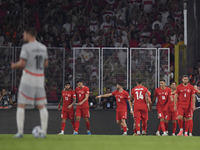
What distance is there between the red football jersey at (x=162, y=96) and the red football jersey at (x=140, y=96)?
27.7 inches

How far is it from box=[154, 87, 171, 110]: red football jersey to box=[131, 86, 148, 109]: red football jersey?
A: 704mm

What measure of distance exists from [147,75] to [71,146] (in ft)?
27.4

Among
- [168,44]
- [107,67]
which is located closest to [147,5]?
[168,44]

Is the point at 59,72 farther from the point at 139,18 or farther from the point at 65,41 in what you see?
the point at 139,18

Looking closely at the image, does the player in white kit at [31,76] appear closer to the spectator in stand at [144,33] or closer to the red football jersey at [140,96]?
the red football jersey at [140,96]

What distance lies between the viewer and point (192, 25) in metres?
16.0

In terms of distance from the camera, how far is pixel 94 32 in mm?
17125

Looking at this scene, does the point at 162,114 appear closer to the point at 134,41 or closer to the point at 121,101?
the point at 121,101

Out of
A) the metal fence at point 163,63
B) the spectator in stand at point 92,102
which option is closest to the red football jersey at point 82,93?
the spectator in stand at point 92,102

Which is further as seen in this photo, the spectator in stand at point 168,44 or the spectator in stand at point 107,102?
the spectator in stand at point 168,44

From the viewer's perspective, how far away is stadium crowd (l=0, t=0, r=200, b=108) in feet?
46.0

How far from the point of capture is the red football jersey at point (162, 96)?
44.2 ft

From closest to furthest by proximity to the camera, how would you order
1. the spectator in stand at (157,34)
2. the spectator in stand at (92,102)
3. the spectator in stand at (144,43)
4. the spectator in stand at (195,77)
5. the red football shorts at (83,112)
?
the red football shorts at (83,112)
the spectator in stand at (195,77)
the spectator in stand at (92,102)
the spectator in stand at (144,43)
the spectator in stand at (157,34)

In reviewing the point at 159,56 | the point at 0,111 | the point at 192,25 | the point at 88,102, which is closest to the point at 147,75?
the point at 159,56
